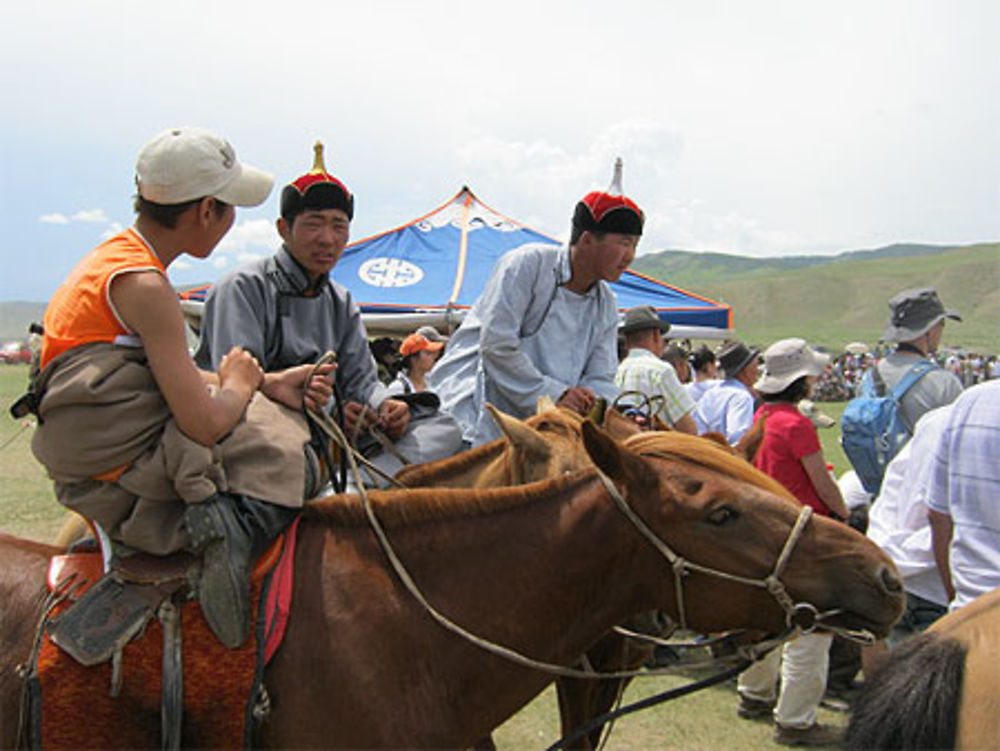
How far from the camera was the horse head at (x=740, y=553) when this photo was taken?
91.9 inches

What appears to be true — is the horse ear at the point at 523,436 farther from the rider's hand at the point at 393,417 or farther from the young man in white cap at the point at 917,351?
the young man in white cap at the point at 917,351

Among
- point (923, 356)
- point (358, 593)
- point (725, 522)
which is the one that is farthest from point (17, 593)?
point (923, 356)

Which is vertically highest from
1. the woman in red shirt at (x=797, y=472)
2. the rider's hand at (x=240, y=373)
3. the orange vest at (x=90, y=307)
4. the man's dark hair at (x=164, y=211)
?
A: the man's dark hair at (x=164, y=211)

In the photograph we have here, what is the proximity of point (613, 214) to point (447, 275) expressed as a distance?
756 centimetres

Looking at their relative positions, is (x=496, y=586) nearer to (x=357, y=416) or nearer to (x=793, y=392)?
(x=357, y=416)

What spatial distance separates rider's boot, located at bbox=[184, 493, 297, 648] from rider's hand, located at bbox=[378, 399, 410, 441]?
4.20ft

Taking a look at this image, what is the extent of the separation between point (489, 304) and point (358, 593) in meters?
2.22

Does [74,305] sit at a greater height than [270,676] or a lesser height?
greater

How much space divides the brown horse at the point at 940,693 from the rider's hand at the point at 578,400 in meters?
1.95

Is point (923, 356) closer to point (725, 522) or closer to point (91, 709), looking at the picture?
point (725, 522)

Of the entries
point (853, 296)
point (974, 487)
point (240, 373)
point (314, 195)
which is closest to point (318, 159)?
point (314, 195)

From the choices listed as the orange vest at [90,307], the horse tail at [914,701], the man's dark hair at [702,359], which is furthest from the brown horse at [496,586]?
the man's dark hair at [702,359]

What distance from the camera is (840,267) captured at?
149750 millimetres

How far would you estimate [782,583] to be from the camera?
2.34 meters
